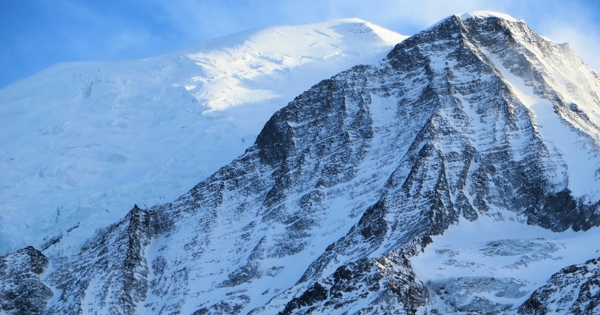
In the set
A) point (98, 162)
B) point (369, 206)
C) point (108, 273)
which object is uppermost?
point (98, 162)

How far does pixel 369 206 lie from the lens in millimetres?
147750

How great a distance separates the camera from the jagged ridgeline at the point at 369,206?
411ft

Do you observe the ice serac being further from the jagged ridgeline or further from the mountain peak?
the mountain peak

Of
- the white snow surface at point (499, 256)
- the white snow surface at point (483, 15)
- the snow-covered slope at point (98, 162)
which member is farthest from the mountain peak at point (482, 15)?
the white snow surface at point (499, 256)

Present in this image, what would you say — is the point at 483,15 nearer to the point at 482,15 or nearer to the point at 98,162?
the point at 482,15

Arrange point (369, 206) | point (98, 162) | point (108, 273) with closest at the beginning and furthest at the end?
1. point (108, 273)
2. point (369, 206)
3. point (98, 162)

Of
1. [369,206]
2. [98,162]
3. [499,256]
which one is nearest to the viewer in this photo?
[499,256]

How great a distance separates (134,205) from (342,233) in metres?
34.3

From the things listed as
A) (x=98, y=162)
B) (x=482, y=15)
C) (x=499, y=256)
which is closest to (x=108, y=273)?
(x=98, y=162)

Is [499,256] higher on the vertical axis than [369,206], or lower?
lower

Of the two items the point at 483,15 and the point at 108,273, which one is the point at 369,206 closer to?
the point at 108,273

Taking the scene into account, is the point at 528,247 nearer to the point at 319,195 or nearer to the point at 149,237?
the point at 319,195

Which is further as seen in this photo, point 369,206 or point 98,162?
point 98,162

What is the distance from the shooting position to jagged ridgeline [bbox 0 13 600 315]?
125m
